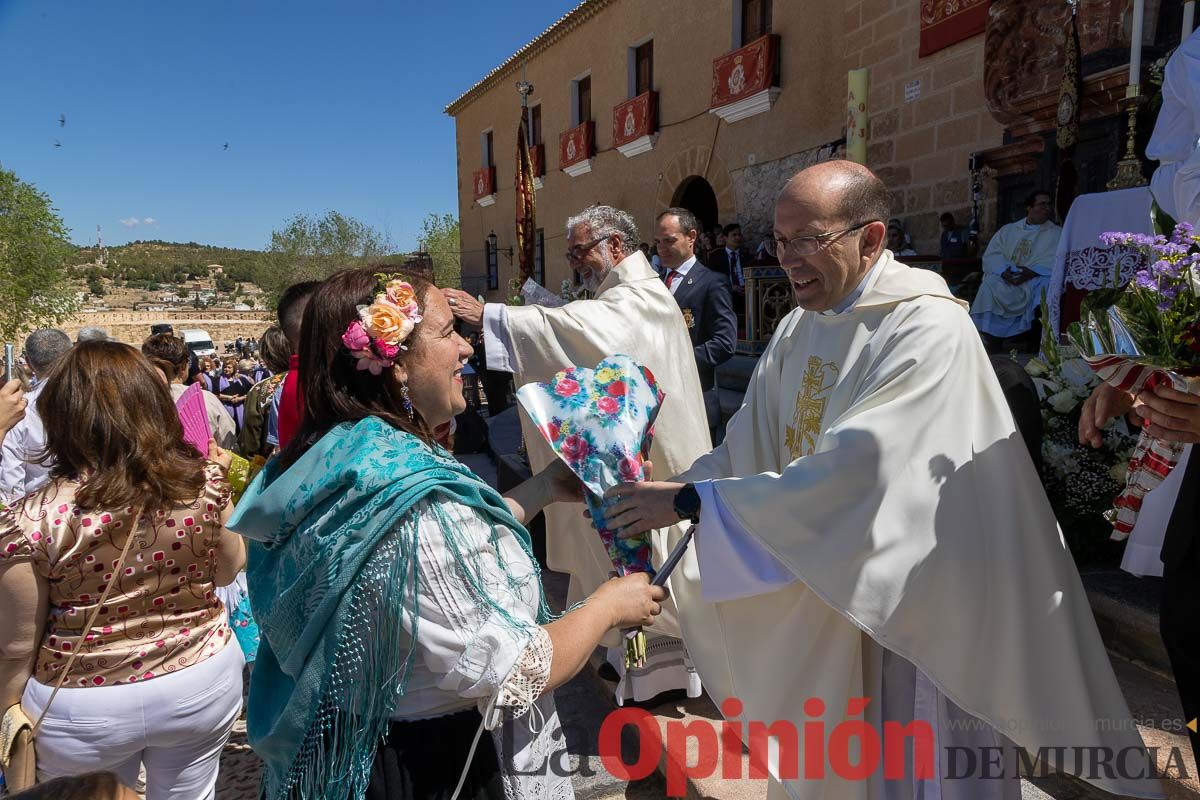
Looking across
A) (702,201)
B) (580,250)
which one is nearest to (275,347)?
(580,250)

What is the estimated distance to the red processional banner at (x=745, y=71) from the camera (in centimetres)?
1079

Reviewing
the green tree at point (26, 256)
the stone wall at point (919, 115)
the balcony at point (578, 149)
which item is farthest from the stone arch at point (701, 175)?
the green tree at point (26, 256)

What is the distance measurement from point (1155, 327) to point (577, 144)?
16.3 metres

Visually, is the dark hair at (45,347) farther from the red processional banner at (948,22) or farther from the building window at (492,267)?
the building window at (492,267)

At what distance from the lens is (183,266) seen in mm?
87688

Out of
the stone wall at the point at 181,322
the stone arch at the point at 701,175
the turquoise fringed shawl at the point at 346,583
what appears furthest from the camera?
the stone wall at the point at 181,322

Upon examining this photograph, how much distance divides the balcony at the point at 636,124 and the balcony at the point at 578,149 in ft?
4.52

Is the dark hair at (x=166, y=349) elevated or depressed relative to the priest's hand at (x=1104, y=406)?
elevated

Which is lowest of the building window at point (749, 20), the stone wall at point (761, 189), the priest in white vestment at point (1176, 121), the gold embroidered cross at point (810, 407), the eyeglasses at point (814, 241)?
the gold embroidered cross at point (810, 407)

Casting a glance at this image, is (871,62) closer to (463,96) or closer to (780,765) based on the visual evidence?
(780,765)

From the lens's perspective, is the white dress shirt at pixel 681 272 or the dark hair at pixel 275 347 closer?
the dark hair at pixel 275 347

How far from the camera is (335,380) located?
1.47m

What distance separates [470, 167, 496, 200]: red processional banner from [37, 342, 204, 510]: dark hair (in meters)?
21.3

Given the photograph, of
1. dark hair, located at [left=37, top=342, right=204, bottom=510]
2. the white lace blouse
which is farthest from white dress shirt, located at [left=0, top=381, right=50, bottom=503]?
the white lace blouse
